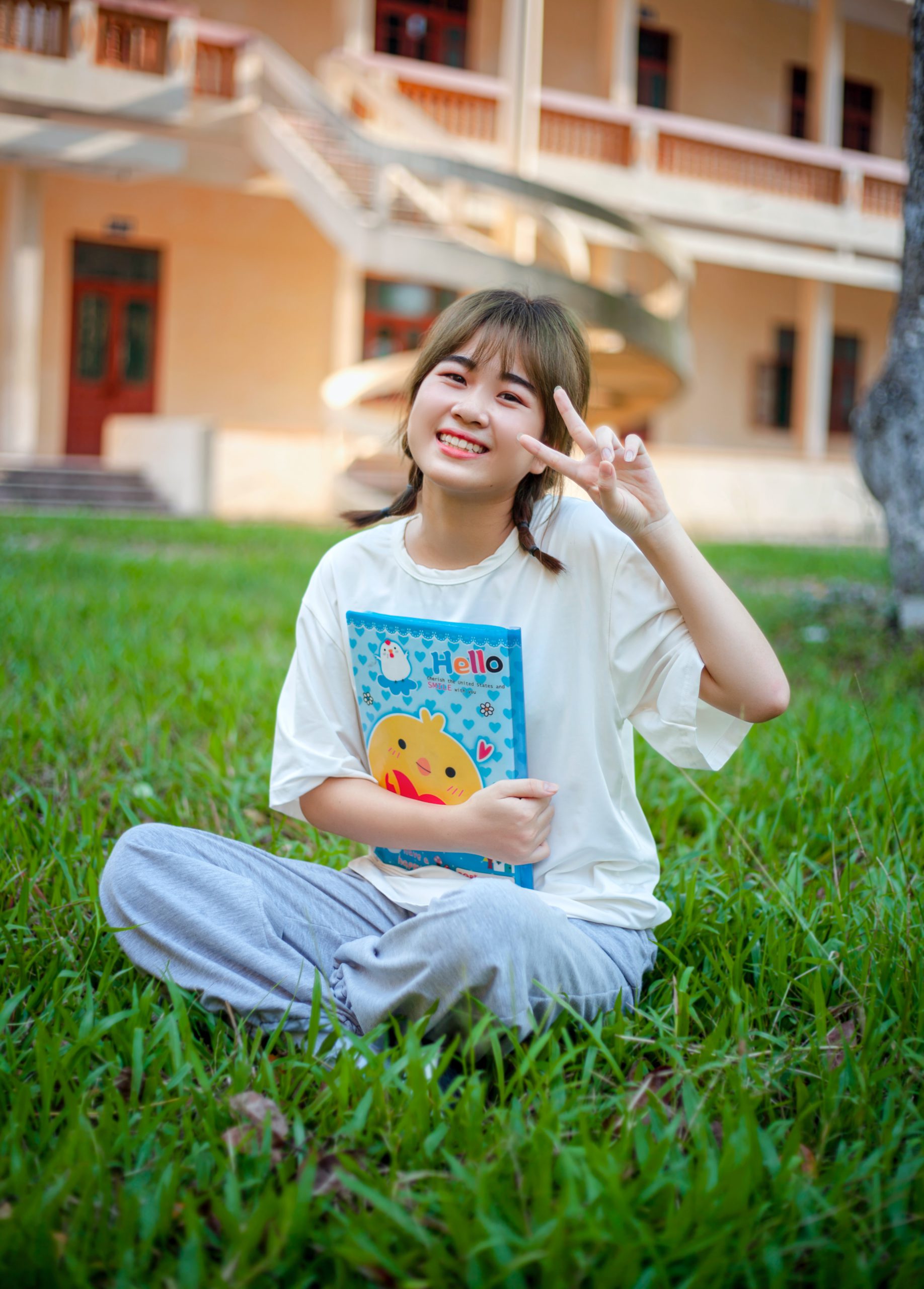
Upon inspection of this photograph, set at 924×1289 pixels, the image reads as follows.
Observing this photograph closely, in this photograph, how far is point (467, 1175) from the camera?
1.31 metres

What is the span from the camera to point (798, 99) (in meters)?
18.1

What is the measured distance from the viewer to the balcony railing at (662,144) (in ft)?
43.4

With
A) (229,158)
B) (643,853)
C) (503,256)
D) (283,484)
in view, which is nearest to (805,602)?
(643,853)

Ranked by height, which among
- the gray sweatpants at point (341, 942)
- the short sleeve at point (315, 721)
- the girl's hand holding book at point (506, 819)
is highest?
the short sleeve at point (315, 721)

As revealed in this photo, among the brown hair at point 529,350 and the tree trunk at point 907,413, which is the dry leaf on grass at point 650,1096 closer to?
the brown hair at point 529,350

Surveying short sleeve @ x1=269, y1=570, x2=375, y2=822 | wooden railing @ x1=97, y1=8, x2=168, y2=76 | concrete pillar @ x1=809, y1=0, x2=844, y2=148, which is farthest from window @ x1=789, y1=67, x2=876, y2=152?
short sleeve @ x1=269, y1=570, x2=375, y2=822

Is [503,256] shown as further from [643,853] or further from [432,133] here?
[643,853]

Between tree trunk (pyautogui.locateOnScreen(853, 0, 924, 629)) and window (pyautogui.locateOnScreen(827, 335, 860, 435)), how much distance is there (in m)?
15.0

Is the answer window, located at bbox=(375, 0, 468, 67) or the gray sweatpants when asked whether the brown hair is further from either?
window, located at bbox=(375, 0, 468, 67)

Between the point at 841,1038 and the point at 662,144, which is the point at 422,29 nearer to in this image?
the point at 662,144

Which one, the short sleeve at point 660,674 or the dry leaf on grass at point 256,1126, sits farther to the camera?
the short sleeve at point 660,674

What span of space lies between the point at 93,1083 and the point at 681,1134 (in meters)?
0.78

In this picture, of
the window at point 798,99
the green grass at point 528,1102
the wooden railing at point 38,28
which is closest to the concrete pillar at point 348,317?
the wooden railing at point 38,28

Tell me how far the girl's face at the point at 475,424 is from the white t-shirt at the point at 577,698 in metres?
0.15
